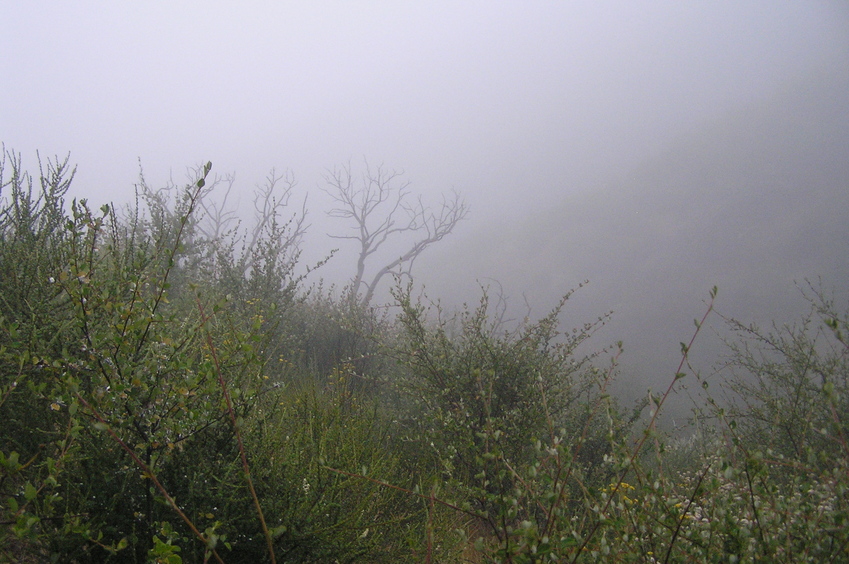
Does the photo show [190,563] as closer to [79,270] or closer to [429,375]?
[79,270]

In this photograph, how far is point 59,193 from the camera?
13.0ft

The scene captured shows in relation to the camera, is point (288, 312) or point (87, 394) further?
point (288, 312)

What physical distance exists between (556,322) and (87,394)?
4.29 m

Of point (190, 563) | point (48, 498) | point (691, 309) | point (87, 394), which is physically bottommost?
point (190, 563)

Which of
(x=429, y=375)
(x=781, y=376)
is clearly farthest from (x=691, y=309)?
(x=429, y=375)

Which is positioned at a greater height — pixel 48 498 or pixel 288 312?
pixel 288 312

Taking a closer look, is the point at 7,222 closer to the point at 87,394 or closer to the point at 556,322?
the point at 87,394

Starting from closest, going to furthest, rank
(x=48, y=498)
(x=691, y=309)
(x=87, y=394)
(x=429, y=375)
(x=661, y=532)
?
(x=48, y=498) → (x=661, y=532) → (x=87, y=394) → (x=429, y=375) → (x=691, y=309)

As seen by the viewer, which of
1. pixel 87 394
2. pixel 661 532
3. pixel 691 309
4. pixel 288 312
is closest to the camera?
pixel 661 532

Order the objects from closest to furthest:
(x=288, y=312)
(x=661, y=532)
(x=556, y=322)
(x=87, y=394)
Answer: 1. (x=661, y=532)
2. (x=87, y=394)
3. (x=556, y=322)
4. (x=288, y=312)

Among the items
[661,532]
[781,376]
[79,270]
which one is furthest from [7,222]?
[781,376]

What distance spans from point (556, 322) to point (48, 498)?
183 inches

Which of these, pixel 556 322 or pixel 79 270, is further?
pixel 556 322

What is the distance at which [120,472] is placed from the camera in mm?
1688
